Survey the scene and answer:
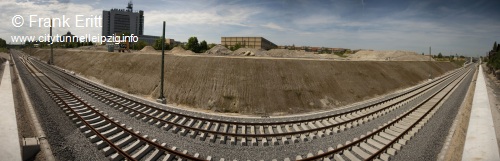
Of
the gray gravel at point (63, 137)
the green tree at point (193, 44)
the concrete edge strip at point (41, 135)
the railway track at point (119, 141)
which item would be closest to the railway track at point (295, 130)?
the railway track at point (119, 141)

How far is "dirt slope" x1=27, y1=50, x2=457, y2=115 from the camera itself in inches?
987

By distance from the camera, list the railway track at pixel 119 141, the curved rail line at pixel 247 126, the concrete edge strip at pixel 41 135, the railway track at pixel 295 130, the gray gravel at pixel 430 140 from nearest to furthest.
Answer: the concrete edge strip at pixel 41 135 → the railway track at pixel 119 141 → the gray gravel at pixel 430 140 → the railway track at pixel 295 130 → the curved rail line at pixel 247 126

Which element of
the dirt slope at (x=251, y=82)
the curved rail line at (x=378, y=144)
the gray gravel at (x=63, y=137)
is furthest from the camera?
the dirt slope at (x=251, y=82)

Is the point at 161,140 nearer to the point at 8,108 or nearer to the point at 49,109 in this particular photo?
the point at 8,108

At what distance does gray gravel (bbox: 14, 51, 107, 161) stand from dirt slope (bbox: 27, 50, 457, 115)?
11077 millimetres

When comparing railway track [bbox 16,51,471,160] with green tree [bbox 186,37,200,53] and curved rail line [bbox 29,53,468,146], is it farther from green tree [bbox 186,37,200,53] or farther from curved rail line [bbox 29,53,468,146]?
green tree [bbox 186,37,200,53]

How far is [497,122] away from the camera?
17594 millimetres

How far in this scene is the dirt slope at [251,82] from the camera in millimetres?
25078

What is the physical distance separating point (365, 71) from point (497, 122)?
2101cm

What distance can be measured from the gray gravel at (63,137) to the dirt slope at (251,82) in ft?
36.3

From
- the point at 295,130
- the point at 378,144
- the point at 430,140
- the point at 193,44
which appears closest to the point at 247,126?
the point at 295,130

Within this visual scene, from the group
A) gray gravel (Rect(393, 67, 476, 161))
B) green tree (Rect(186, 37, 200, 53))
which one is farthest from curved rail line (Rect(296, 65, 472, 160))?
green tree (Rect(186, 37, 200, 53))

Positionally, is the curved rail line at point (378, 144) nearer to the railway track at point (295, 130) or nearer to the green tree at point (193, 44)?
the railway track at point (295, 130)

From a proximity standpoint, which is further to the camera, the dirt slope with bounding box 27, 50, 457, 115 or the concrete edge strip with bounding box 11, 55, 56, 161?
the dirt slope with bounding box 27, 50, 457, 115
